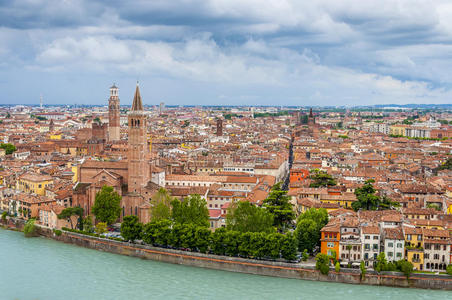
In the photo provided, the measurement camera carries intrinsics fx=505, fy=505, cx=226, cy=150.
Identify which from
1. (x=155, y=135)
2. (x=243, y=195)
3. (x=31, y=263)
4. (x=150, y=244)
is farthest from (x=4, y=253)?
(x=155, y=135)

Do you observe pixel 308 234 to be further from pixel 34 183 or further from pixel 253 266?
pixel 34 183

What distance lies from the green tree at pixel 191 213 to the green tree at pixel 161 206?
0.32 meters

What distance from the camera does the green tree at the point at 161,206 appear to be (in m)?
21.4

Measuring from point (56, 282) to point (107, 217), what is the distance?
5700 millimetres

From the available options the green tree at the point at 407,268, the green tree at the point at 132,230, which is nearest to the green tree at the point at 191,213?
the green tree at the point at 132,230

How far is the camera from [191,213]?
2117cm

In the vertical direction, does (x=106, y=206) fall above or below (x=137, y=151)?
below

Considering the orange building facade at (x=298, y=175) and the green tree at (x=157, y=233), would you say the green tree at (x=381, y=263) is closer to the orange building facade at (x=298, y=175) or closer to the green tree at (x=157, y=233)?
the green tree at (x=157, y=233)

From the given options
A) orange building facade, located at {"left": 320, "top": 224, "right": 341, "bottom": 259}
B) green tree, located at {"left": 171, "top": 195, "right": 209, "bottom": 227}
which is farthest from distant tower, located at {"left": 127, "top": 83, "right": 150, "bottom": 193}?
orange building facade, located at {"left": 320, "top": 224, "right": 341, "bottom": 259}

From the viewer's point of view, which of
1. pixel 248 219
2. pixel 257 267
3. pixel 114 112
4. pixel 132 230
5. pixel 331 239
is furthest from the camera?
pixel 114 112

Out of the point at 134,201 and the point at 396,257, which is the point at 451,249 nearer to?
the point at 396,257

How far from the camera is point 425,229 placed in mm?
17953

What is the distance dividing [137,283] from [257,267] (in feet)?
14.3

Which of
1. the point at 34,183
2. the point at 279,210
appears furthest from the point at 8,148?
the point at 279,210
